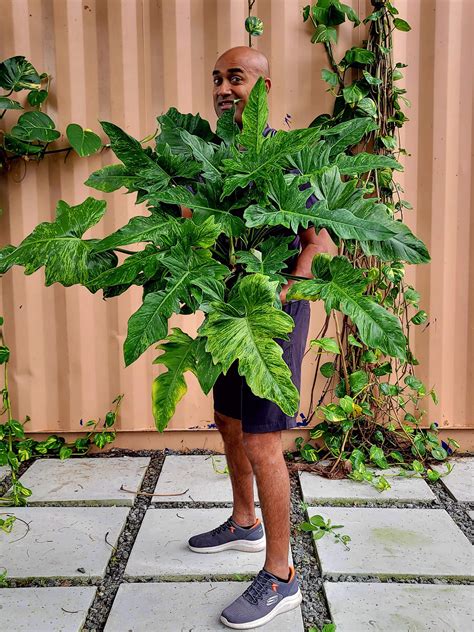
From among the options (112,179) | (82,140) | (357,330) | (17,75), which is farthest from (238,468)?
(17,75)

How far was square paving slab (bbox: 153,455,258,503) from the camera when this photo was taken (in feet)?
9.42

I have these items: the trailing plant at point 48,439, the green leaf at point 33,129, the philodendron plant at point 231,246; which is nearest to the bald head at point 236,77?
the philodendron plant at point 231,246

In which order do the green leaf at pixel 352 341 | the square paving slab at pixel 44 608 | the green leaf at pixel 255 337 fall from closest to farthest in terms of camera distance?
1. the green leaf at pixel 255 337
2. the square paving slab at pixel 44 608
3. the green leaf at pixel 352 341

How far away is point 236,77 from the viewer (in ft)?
7.27

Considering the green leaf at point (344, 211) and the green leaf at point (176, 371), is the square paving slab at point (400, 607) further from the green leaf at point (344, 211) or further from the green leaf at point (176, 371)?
the green leaf at point (344, 211)

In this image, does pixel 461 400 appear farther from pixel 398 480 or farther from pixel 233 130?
pixel 233 130

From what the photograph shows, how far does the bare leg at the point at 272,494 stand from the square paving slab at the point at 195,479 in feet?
2.63

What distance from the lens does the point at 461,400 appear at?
3371 mm

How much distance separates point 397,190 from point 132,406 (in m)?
1.67

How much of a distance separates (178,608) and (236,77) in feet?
5.44

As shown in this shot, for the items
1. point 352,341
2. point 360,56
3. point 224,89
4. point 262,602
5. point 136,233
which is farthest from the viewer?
point 360,56

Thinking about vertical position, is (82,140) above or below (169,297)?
above

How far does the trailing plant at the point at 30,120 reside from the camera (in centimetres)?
315

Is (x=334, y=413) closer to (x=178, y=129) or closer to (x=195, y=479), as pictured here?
(x=195, y=479)
